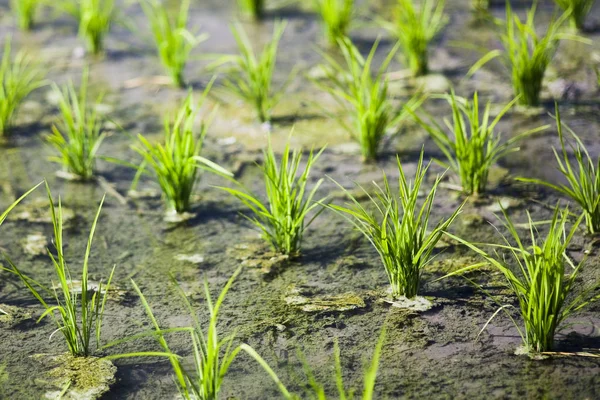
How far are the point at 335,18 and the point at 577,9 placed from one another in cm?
156

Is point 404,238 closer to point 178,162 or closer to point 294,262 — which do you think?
point 294,262

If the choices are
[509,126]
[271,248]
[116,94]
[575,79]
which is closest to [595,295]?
[271,248]

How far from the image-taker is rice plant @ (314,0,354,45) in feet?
15.9

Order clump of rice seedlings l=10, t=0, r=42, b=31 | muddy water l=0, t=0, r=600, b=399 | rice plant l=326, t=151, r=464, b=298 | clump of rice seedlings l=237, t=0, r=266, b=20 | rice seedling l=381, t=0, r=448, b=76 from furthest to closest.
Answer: clump of rice seedlings l=237, t=0, r=266, b=20, clump of rice seedlings l=10, t=0, r=42, b=31, rice seedling l=381, t=0, r=448, b=76, rice plant l=326, t=151, r=464, b=298, muddy water l=0, t=0, r=600, b=399

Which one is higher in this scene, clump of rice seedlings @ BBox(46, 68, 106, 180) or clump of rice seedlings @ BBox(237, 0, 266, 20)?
clump of rice seedlings @ BBox(237, 0, 266, 20)

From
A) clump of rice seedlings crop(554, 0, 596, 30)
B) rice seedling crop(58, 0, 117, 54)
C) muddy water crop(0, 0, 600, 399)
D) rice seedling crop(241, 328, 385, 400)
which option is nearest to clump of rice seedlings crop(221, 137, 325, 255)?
muddy water crop(0, 0, 600, 399)

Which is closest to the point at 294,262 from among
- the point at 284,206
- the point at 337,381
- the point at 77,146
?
the point at 284,206

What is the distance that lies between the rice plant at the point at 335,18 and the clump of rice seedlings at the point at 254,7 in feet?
2.42

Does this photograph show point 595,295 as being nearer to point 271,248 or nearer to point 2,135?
point 271,248

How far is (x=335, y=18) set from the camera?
486 centimetres

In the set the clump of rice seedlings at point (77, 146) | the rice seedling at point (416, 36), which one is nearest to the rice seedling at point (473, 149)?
the rice seedling at point (416, 36)

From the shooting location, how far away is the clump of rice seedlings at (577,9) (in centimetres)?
475

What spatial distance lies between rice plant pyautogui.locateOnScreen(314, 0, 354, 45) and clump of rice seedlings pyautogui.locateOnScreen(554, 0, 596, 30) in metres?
1.35

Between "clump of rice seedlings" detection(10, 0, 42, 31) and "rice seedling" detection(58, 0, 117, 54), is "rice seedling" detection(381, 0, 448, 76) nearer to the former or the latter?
"rice seedling" detection(58, 0, 117, 54)
